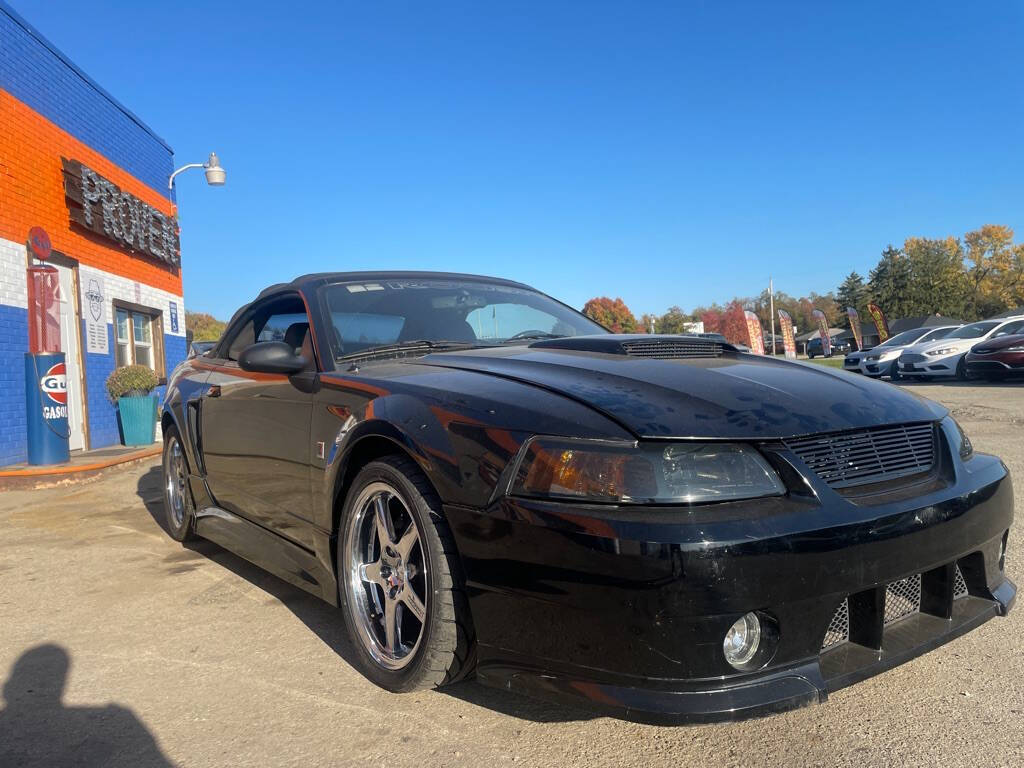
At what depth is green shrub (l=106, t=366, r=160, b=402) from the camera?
432 inches

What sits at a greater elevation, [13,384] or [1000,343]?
[1000,343]

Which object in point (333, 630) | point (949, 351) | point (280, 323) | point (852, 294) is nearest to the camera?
point (333, 630)

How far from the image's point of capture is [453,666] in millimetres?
2143

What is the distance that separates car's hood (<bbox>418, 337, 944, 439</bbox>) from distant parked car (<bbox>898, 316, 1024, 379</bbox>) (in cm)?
1631

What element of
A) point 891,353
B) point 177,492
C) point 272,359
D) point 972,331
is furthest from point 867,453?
point 891,353

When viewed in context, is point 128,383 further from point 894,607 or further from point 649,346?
point 894,607

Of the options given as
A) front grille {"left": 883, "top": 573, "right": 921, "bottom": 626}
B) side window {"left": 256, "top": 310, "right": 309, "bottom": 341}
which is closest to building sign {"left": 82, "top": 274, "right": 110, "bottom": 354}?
side window {"left": 256, "top": 310, "right": 309, "bottom": 341}

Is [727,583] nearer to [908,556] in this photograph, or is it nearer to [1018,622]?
[908,556]

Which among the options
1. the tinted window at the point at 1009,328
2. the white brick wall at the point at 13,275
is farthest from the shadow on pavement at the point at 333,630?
the tinted window at the point at 1009,328

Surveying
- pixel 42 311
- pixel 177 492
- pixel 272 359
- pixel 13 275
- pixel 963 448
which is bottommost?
pixel 177 492

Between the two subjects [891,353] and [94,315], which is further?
[891,353]

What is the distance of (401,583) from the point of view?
238 cm

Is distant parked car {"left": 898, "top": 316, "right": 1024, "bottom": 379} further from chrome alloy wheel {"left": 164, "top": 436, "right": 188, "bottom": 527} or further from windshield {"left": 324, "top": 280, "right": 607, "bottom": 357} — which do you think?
chrome alloy wheel {"left": 164, "top": 436, "right": 188, "bottom": 527}

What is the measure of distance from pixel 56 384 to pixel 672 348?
25.7 feet
